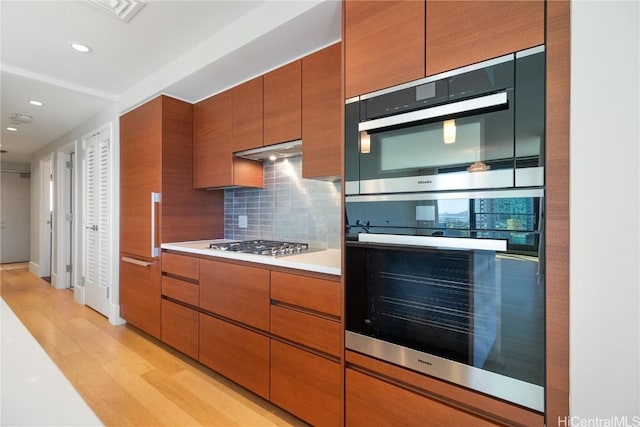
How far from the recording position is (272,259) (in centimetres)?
174

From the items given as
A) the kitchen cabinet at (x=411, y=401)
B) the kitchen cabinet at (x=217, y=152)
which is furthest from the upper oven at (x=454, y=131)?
the kitchen cabinet at (x=217, y=152)

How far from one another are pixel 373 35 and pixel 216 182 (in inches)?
68.9

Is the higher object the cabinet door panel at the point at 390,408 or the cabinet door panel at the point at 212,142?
the cabinet door panel at the point at 212,142

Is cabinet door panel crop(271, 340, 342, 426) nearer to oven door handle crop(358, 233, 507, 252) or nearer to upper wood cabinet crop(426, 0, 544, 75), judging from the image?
oven door handle crop(358, 233, 507, 252)

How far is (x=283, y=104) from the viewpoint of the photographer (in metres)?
2.07

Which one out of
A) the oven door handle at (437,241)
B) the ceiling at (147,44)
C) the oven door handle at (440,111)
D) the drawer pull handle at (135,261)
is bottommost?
the drawer pull handle at (135,261)

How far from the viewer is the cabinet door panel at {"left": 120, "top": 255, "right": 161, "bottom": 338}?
267 cm

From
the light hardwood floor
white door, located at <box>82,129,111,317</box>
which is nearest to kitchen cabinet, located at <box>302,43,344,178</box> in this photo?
the light hardwood floor

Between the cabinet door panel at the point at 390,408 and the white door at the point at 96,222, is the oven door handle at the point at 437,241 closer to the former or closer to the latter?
the cabinet door panel at the point at 390,408

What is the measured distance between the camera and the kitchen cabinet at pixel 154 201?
2646 mm

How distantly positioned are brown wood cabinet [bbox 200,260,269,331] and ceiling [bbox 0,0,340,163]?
144cm

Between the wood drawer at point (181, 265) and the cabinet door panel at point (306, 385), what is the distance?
0.92m

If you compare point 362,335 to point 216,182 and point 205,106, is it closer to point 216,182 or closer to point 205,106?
point 216,182

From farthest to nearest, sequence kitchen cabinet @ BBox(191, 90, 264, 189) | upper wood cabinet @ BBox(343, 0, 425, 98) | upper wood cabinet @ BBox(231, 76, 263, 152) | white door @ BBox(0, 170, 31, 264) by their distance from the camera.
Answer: white door @ BBox(0, 170, 31, 264), kitchen cabinet @ BBox(191, 90, 264, 189), upper wood cabinet @ BBox(231, 76, 263, 152), upper wood cabinet @ BBox(343, 0, 425, 98)
